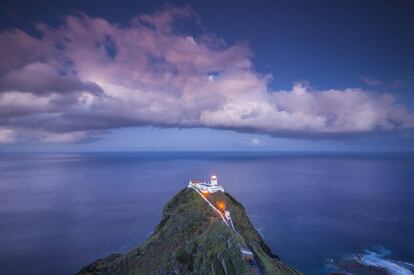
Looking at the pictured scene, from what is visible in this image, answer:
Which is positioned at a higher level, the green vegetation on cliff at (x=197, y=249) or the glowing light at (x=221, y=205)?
the glowing light at (x=221, y=205)

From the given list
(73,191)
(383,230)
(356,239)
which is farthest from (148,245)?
(73,191)

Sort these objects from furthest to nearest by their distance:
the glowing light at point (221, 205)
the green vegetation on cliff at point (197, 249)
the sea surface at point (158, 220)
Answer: the sea surface at point (158, 220), the glowing light at point (221, 205), the green vegetation on cliff at point (197, 249)

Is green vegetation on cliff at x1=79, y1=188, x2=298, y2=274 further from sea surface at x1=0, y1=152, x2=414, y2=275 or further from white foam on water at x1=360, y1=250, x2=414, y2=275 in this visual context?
white foam on water at x1=360, y1=250, x2=414, y2=275

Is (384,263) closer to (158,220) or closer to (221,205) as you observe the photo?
(221,205)

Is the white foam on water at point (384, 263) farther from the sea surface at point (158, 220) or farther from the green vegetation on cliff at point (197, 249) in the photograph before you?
the green vegetation on cliff at point (197, 249)

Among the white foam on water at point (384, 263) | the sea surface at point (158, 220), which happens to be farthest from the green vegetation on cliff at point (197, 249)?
the white foam on water at point (384, 263)

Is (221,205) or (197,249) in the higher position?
(221,205)

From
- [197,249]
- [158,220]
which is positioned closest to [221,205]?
[197,249]

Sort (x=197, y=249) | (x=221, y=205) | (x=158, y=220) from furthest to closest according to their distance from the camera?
(x=158, y=220)
(x=221, y=205)
(x=197, y=249)
